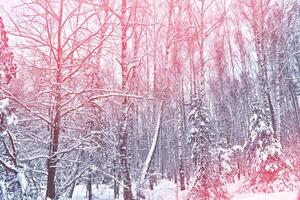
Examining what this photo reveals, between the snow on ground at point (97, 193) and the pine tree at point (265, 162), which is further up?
the pine tree at point (265, 162)

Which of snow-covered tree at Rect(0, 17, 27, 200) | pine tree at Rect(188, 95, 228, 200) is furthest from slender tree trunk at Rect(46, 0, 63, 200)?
pine tree at Rect(188, 95, 228, 200)

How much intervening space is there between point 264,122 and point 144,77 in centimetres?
1124

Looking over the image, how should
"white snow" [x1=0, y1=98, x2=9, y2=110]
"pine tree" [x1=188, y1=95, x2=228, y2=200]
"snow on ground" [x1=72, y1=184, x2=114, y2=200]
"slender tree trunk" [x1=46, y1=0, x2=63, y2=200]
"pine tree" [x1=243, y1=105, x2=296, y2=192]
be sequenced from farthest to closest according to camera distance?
1. "pine tree" [x1=243, y1=105, x2=296, y2=192]
2. "pine tree" [x1=188, y1=95, x2=228, y2=200]
3. "snow on ground" [x1=72, y1=184, x2=114, y2=200]
4. "slender tree trunk" [x1=46, y1=0, x2=63, y2=200]
5. "white snow" [x1=0, y1=98, x2=9, y2=110]

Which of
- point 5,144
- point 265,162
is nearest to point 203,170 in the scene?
point 265,162

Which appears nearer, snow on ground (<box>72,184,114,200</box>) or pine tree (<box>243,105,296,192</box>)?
snow on ground (<box>72,184,114,200</box>)

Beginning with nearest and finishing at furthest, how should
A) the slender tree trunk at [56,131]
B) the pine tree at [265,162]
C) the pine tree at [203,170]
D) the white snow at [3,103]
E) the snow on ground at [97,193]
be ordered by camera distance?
the white snow at [3,103], the slender tree trunk at [56,131], the snow on ground at [97,193], the pine tree at [203,170], the pine tree at [265,162]

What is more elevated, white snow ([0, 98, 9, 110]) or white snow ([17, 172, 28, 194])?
white snow ([0, 98, 9, 110])

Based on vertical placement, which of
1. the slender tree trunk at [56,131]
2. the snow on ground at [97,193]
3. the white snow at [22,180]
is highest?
the slender tree trunk at [56,131]

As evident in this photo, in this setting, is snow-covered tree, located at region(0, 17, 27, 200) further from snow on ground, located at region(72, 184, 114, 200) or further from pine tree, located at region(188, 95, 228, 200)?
pine tree, located at region(188, 95, 228, 200)

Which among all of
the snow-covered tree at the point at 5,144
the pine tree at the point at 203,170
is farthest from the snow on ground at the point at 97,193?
the pine tree at the point at 203,170

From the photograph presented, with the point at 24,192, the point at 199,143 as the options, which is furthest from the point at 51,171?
the point at 199,143

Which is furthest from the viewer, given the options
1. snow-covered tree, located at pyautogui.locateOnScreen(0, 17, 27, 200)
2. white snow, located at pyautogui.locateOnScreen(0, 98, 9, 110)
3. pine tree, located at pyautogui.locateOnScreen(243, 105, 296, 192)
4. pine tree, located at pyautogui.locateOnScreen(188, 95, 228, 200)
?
pine tree, located at pyautogui.locateOnScreen(243, 105, 296, 192)

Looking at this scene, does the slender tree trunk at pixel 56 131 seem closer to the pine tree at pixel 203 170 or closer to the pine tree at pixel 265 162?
the pine tree at pixel 203 170

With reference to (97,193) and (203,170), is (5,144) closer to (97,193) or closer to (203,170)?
(203,170)
